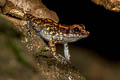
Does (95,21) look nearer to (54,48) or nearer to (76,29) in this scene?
(76,29)

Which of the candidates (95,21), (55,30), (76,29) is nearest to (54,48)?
(55,30)

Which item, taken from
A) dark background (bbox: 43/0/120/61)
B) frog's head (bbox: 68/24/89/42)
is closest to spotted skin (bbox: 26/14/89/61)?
frog's head (bbox: 68/24/89/42)

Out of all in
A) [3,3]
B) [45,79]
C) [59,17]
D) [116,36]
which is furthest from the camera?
[116,36]

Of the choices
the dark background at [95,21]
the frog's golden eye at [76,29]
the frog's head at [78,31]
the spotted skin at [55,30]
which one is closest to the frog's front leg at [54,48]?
the spotted skin at [55,30]

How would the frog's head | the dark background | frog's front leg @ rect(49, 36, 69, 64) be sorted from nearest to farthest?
frog's front leg @ rect(49, 36, 69, 64) < the frog's head < the dark background

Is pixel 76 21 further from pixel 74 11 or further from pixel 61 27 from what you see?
pixel 61 27

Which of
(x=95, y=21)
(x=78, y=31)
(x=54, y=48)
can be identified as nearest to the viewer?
(x=54, y=48)

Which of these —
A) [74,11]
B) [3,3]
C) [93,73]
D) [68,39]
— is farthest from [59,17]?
[93,73]

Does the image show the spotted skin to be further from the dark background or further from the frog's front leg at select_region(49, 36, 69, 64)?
the dark background
